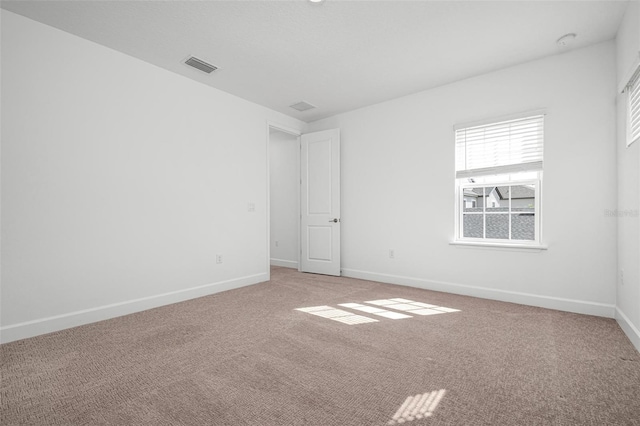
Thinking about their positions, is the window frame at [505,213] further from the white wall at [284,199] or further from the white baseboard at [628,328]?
the white wall at [284,199]

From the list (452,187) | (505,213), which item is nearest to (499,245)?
(505,213)

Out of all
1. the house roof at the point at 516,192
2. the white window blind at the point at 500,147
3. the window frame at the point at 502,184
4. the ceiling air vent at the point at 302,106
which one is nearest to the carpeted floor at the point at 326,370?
the window frame at the point at 502,184

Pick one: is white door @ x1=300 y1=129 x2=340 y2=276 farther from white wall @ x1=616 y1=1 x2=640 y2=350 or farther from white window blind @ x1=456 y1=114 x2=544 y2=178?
white wall @ x1=616 y1=1 x2=640 y2=350

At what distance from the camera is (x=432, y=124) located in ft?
13.5

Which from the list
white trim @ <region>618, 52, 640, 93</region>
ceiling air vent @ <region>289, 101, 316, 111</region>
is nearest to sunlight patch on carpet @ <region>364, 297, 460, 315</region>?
white trim @ <region>618, 52, 640, 93</region>

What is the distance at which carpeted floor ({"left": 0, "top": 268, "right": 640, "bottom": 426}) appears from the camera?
60.3 inches

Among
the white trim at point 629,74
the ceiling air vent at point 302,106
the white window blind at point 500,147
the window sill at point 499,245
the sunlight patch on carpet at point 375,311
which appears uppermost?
the ceiling air vent at point 302,106

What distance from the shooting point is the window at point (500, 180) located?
11.2 feet

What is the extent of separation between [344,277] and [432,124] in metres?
2.73

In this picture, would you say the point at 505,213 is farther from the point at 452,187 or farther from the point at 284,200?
the point at 284,200

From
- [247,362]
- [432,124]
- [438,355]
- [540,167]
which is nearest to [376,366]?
[438,355]

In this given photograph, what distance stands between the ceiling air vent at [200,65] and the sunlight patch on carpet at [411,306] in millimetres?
3371

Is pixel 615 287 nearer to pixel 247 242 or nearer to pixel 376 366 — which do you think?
pixel 376 366

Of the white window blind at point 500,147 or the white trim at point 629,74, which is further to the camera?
the white window blind at point 500,147
